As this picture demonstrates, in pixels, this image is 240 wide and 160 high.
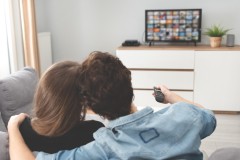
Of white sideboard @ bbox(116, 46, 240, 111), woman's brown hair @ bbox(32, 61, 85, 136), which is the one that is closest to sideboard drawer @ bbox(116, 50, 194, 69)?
white sideboard @ bbox(116, 46, 240, 111)

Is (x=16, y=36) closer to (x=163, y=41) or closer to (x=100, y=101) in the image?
(x=163, y=41)

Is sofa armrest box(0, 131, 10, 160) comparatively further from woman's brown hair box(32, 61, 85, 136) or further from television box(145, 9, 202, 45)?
television box(145, 9, 202, 45)

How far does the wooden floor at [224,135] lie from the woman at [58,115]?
2009 millimetres

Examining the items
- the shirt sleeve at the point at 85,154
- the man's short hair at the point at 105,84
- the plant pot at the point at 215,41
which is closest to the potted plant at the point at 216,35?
the plant pot at the point at 215,41

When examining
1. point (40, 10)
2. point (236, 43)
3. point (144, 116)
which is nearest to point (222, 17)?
point (236, 43)

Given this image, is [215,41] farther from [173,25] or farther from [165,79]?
[165,79]

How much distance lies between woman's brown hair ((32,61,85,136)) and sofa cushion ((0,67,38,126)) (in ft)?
3.28

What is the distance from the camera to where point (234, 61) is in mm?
3594

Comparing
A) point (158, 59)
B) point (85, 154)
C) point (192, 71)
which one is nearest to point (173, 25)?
point (158, 59)

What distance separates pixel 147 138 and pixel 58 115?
1.02 feet

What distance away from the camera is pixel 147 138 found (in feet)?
2.92

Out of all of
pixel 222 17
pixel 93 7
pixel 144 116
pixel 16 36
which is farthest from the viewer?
pixel 93 7

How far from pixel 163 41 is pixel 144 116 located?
3179mm

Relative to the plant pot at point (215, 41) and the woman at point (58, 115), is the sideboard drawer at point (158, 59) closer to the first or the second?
the plant pot at point (215, 41)
